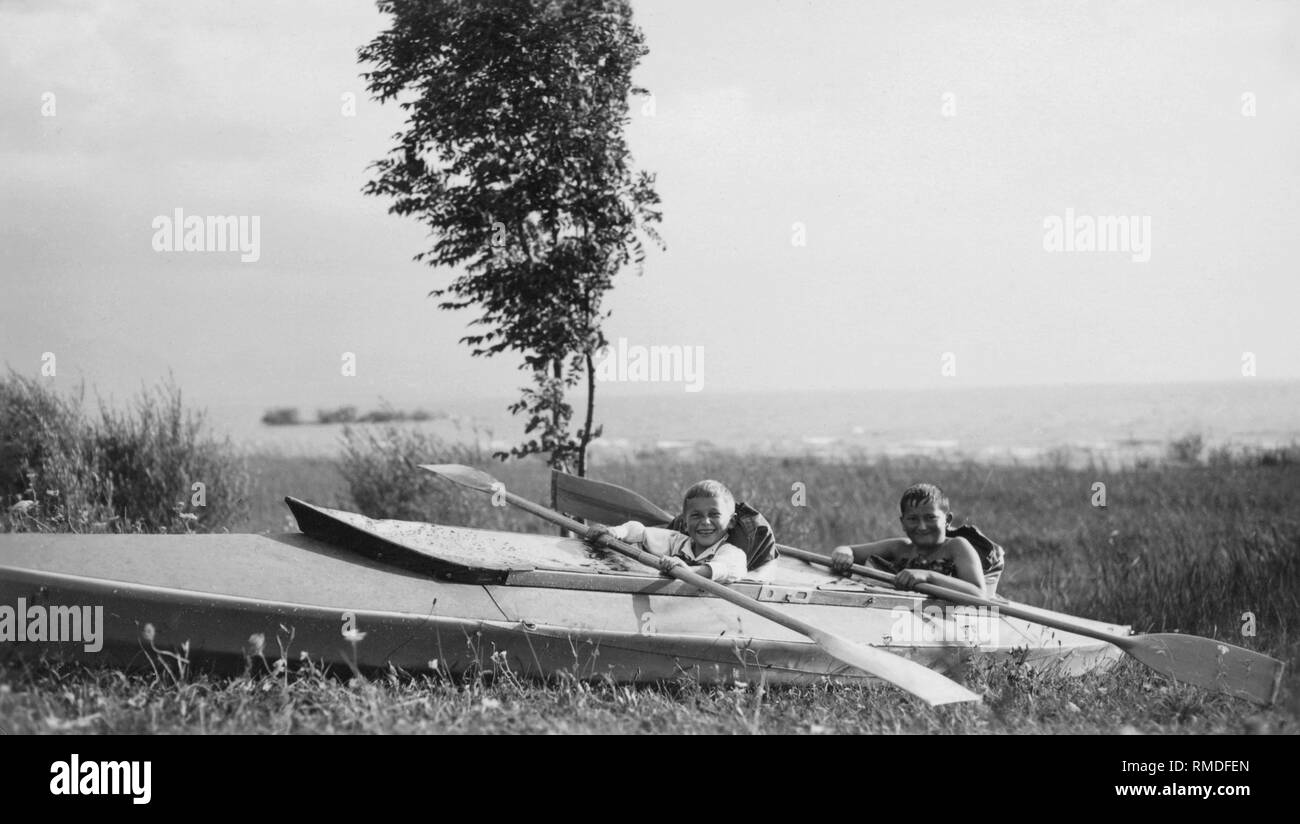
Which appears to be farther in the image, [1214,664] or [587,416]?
[587,416]

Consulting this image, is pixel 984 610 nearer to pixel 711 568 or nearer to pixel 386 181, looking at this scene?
pixel 711 568

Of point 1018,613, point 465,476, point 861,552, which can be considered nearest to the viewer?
point 1018,613

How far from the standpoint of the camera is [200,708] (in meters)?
3.98

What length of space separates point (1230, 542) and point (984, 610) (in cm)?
408

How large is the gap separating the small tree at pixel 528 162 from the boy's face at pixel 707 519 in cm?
196

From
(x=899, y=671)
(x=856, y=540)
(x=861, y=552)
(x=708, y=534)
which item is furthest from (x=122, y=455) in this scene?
(x=899, y=671)

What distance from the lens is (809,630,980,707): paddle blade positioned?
4277 millimetres

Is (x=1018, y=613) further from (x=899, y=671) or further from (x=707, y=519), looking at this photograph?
(x=707, y=519)

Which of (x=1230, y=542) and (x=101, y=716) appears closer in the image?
A: (x=101, y=716)

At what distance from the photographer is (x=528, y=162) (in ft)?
23.3

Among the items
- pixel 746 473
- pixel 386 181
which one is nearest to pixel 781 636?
pixel 386 181

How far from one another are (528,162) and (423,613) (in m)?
3.48

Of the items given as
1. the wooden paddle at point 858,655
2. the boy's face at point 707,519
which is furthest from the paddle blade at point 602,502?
the wooden paddle at point 858,655

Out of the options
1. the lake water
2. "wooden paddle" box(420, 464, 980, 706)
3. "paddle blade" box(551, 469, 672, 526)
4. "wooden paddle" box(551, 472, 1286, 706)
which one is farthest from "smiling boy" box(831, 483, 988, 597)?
the lake water
